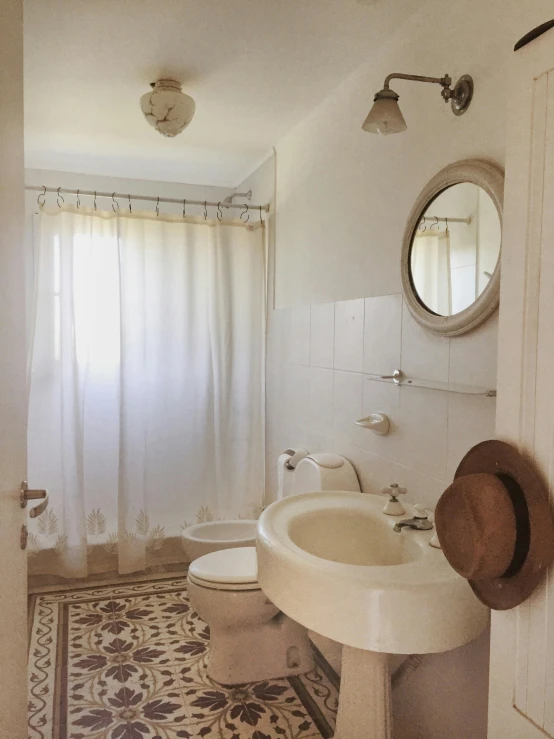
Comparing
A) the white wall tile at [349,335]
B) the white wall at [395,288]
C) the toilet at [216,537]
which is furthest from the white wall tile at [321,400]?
the toilet at [216,537]

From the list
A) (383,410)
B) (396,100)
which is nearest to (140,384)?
(383,410)

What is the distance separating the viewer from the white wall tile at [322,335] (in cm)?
225

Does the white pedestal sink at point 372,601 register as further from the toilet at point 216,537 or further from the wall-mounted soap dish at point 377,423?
the toilet at point 216,537

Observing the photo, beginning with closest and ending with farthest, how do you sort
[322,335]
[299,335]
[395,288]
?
[395,288] < [322,335] < [299,335]

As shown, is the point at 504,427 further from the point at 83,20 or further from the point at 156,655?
the point at 156,655

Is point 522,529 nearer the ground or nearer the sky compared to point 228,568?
nearer the sky

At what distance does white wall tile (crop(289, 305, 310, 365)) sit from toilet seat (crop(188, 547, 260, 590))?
89 cm

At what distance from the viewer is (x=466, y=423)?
→ 1.46m

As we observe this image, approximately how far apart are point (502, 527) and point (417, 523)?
78 centimetres

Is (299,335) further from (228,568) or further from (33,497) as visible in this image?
(33,497)

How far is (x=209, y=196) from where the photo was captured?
3.67 meters

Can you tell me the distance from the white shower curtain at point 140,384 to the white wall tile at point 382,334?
1.22 metres

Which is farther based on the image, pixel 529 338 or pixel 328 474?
pixel 328 474

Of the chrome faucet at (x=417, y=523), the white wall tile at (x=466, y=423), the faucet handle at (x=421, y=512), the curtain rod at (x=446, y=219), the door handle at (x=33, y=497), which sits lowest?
the chrome faucet at (x=417, y=523)
